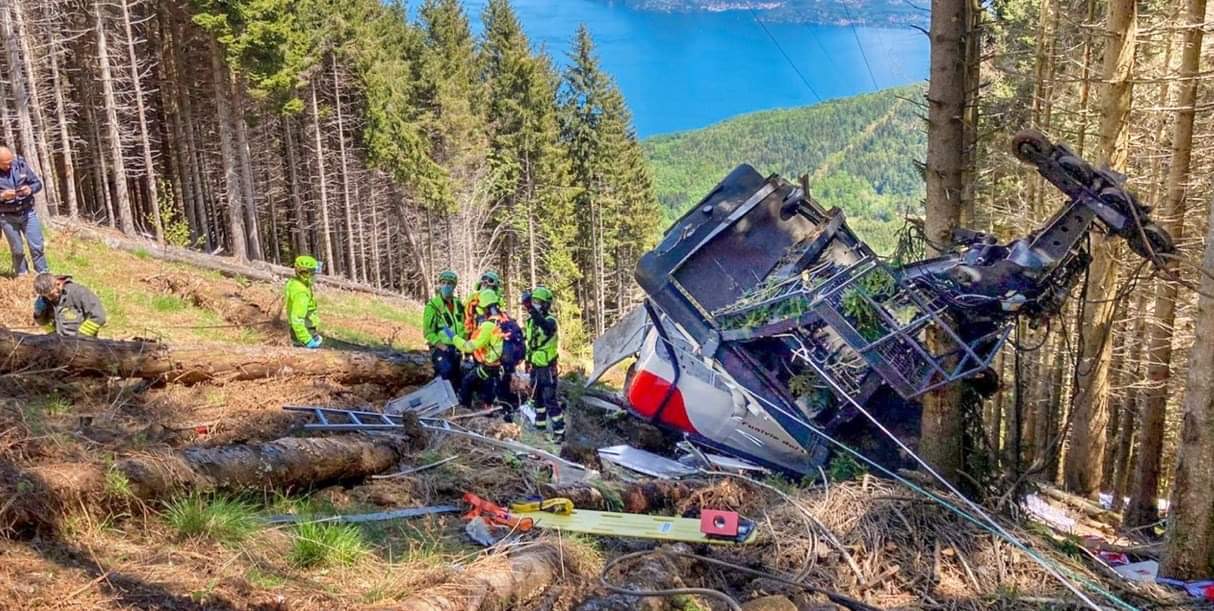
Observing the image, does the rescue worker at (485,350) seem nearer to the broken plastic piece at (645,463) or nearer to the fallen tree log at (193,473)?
the broken plastic piece at (645,463)

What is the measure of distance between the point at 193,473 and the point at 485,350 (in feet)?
14.8

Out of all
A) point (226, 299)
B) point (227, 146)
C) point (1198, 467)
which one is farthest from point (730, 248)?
point (227, 146)

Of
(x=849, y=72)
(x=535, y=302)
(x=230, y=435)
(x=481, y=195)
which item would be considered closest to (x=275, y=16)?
(x=481, y=195)

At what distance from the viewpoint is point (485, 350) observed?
8977mm

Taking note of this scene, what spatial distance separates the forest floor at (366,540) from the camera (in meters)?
3.72

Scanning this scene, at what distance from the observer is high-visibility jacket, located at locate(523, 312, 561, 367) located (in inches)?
355

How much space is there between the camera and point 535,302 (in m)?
8.95

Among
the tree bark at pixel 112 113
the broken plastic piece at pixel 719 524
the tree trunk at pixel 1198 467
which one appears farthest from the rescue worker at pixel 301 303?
the tree bark at pixel 112 113

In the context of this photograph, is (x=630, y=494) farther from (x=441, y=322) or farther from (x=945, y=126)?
(x=441, y=322)

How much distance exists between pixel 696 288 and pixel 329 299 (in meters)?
13.8

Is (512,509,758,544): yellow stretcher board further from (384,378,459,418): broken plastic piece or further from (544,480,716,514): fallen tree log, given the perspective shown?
(384,378,459,418): broken plastic piece

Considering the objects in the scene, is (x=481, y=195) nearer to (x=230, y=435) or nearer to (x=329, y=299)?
(x=329, y=299)

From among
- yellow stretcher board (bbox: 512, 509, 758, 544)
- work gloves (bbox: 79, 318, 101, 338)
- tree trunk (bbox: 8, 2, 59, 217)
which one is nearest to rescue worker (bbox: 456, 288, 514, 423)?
yellow stretcher board (bbox: 512, 509, 758, 544)

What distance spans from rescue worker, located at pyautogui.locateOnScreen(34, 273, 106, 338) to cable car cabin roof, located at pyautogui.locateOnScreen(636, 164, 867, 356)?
5372 mm
